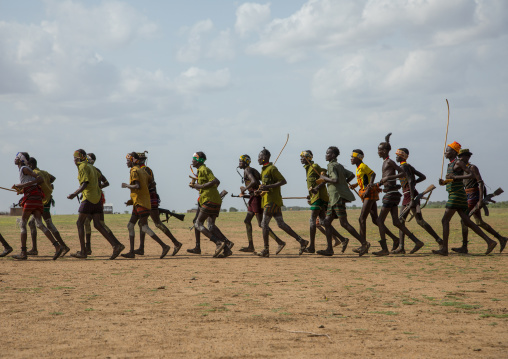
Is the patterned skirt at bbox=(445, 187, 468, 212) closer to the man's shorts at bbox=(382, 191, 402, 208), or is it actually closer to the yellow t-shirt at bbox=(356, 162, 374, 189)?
the man's shorts at bbox=(382, 191, 402, 208)

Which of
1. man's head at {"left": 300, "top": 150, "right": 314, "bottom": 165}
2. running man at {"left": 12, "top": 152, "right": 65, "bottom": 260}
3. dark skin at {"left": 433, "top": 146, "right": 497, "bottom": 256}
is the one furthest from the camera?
man's head at {"left": 300, "top": 150, "right": 314, "bottom": 165}

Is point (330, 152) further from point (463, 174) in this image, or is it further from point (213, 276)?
point (213, 276)

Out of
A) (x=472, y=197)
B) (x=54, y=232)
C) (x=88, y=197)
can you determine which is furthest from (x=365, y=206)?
(x=54, y=232)

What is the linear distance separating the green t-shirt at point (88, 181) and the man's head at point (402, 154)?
600 centimetres

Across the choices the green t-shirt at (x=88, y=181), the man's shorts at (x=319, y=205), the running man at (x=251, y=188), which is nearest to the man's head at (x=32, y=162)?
the green t-shirt at (x=88, y=181)

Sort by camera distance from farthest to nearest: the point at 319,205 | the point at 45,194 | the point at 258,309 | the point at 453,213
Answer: the point at 45,194 → the point at 319,205 → the point at 453,213 → the point at 258,309

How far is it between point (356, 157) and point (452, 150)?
6.24ft

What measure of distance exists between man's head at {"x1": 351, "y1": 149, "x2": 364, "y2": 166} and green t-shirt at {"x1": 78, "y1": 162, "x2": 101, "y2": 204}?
203 inches

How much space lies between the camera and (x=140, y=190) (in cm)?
1271

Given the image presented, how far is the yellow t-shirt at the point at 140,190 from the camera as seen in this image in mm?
12664

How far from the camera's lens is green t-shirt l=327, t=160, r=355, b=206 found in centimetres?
1273

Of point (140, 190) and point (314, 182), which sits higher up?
point (314, 182)

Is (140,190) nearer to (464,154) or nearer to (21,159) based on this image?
(21,159)

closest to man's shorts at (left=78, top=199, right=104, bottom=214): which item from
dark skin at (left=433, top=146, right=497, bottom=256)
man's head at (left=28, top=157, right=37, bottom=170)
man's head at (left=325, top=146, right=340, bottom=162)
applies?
man's head at (left=28, top=157, right=37, bottom=170)
